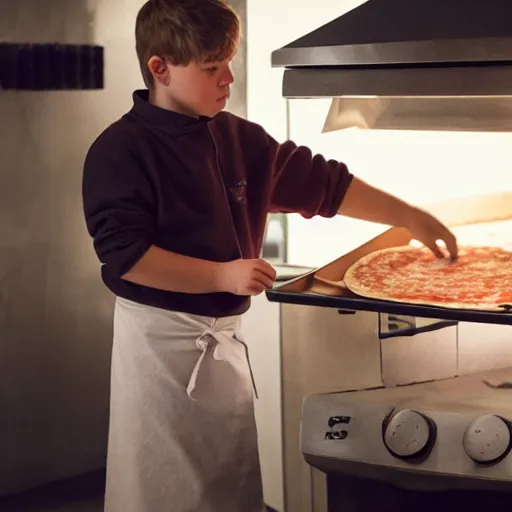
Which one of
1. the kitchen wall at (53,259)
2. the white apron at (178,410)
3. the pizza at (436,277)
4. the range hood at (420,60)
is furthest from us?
the kitchen wall at (53,259)

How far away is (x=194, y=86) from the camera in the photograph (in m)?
1.22

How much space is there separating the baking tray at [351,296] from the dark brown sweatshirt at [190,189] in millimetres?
92

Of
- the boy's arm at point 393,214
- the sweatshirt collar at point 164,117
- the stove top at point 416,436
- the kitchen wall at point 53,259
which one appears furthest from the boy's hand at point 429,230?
the kitchen wall at point 53,259

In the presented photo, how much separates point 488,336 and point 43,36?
904 mm

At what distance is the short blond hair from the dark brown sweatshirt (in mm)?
81

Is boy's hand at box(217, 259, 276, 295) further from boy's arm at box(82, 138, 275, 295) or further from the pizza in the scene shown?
the pizza

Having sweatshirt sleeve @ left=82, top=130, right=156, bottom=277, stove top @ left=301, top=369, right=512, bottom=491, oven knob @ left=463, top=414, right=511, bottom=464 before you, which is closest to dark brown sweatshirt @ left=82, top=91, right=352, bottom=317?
sweatshirt sleeve @ left=82, top=130, right=156, bottom=277

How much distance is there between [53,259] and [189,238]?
22.0 inches

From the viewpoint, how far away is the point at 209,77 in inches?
48.0

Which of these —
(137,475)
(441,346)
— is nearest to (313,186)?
(441,346)

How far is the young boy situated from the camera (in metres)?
1.19

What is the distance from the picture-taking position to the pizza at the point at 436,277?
3.84ft

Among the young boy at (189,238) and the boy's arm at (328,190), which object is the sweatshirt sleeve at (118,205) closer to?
the young boy at (189,238)

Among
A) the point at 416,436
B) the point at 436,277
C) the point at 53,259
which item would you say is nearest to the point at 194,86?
the point at 436,277
